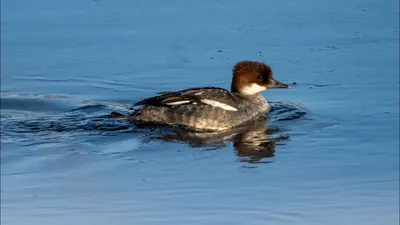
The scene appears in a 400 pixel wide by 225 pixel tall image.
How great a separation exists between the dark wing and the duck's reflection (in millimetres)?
346

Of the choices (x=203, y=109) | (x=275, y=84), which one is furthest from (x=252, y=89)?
(x=203, y=109)

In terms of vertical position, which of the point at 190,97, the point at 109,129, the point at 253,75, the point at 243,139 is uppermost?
the point at 253,75

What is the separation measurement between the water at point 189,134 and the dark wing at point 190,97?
0.36 m

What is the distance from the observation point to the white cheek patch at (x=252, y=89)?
12586 millimetres

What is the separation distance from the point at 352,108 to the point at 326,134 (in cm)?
88

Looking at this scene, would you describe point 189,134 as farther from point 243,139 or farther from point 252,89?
point 252,89

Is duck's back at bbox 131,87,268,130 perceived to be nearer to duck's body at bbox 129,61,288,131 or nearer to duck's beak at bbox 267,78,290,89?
duck's body at bbox 129,61,288,131

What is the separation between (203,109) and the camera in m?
12.1

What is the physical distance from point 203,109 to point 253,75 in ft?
2.73

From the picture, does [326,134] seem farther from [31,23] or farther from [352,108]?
[31,23]

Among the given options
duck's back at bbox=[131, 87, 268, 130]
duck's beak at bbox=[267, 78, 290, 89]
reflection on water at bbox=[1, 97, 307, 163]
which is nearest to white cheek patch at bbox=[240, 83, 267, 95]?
duck's beak at bbox=[267, 78, 290, 89]

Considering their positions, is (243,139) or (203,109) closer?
(243,139)

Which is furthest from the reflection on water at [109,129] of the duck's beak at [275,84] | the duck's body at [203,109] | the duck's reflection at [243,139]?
the duck's beak at [275,84]

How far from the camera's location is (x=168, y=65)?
13336mm
